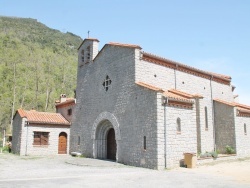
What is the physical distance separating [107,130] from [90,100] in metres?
3.05

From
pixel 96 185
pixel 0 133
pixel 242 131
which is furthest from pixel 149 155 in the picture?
pixel 0 133

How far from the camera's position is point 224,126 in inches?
837

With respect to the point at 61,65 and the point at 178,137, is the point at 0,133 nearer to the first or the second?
the point at 61,65

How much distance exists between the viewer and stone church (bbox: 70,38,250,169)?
50.5 feet

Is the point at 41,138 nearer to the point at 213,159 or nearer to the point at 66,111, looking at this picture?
the point at 66,111

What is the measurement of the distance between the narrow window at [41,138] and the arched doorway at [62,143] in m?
1.24

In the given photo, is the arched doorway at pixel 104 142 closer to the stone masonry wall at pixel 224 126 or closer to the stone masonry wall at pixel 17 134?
the stone masonry wall at pixel 17 134

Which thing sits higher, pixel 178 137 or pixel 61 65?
pixel 61 65

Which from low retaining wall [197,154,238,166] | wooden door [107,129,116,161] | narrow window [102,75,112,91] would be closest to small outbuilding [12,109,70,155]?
wooden door [107,129,116,161]

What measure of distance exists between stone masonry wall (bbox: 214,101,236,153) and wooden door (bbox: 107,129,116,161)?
8.52 metres

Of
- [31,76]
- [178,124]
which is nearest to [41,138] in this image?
[178,124]

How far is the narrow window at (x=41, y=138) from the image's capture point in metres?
23.5

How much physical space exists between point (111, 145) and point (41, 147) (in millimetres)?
7081

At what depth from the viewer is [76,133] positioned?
23812 mm
